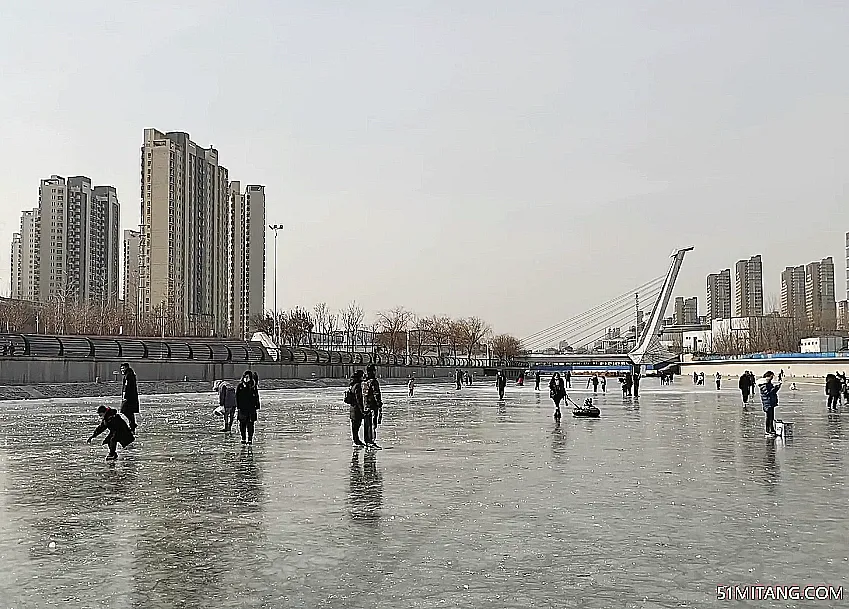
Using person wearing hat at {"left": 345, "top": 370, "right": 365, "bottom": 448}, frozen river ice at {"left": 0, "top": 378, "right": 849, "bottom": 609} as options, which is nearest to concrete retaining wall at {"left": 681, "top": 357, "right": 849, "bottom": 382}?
frozen river ice at {"left": 0, "top": 378, "right": 849, "bottom": 609}

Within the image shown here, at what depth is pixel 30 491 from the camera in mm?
10734

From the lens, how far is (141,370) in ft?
161

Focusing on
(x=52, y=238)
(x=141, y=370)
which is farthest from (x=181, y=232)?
(x=141, y=370)

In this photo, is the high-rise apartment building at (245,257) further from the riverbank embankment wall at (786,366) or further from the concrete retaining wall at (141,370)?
the riverbank embankment wall at (786,366)

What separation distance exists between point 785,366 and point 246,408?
3775 inches

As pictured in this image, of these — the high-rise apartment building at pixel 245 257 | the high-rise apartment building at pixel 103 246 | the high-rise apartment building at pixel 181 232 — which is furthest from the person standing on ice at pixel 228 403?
the high-rise apartment building at pixel 103 246

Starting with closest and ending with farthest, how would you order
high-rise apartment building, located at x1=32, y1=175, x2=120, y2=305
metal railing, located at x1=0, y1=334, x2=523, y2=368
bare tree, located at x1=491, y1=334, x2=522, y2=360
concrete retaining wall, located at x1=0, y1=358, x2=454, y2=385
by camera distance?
concrete retaining wall, located at x1=0, y1=358, x2=454, y2=385
metal railing, located at x1=0, y1=334, x2=523, y2=368
high-rise apartment building, located at x1=32, y1=175, x2=120, y2=305
bare tree, located at x1=491, y1=334, x2=522, y2=360

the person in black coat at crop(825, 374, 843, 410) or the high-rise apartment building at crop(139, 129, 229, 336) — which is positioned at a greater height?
the high-rise apartment building at crop(139, 129, 229, 336)

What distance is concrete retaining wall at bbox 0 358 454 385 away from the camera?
41.2m

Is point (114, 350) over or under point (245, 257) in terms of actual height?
under

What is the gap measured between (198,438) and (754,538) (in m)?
13.0

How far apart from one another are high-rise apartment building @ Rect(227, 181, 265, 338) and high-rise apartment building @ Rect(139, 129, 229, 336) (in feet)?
7.93

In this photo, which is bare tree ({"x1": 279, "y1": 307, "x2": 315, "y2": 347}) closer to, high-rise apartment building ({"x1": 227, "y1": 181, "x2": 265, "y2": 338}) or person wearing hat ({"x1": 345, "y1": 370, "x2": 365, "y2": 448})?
high-rise apartment building ({"x1": 227, "y1": 181, "x2": 265, "y2": 338})

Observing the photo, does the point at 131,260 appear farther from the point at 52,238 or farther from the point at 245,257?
the point at 245,257
